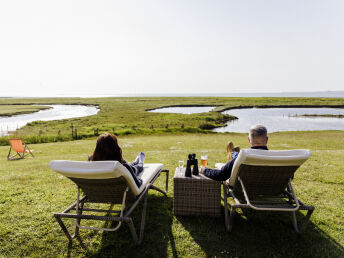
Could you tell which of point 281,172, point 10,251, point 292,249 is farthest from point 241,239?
point 10,251

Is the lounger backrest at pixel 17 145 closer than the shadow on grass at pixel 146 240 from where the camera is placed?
No

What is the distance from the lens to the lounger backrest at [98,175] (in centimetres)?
331

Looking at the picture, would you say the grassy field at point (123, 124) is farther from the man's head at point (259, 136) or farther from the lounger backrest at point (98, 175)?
the man's head at point (259, 136)

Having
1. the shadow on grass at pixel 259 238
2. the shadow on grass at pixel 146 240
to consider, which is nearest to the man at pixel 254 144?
the shadow on grass at pixel 259 238

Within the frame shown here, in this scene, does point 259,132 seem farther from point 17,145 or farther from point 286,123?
point 286,123

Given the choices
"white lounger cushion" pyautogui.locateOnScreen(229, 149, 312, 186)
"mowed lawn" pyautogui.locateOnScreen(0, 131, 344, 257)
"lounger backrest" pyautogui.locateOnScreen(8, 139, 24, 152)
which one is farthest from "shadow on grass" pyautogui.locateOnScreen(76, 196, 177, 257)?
"lounger backrest" pyautogui.locateOnScreen(8, 139, 24, 152)

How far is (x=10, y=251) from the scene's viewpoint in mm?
3705

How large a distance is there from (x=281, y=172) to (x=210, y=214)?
1.70m

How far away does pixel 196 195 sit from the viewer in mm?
4523

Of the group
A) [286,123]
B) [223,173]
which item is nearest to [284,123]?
[286,123]

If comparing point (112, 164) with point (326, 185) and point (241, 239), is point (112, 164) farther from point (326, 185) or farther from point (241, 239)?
point (326, 185)

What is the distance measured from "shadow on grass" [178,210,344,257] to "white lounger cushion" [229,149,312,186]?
140 cm

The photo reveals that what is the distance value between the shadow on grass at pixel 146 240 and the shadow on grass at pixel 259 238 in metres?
0.42

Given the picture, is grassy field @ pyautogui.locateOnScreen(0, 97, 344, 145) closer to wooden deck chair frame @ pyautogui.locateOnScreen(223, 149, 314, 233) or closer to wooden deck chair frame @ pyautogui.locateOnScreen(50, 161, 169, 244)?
wooden deck chair frame @ pyautogui.locateOnScreen(50, 161, 169, 244)
